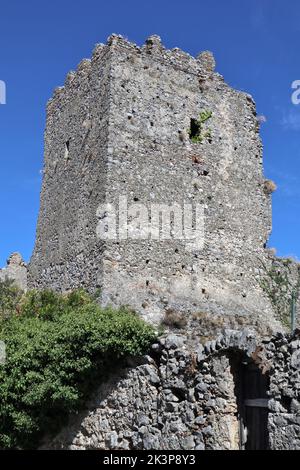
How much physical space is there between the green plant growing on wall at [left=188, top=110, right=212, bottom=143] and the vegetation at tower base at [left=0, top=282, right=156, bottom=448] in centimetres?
815

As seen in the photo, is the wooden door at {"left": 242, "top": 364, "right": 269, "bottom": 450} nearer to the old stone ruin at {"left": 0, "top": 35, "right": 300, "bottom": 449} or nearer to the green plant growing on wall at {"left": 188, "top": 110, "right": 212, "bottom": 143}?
the old stone ruin at {"left": 0, "top": 35, "right": 300, "bottom": 449}

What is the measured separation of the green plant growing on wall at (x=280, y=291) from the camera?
62.4ft

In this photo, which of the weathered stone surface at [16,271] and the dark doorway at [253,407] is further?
the weathered stone surface at [16,271]

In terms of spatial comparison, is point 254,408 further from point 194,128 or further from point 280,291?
point 194,128

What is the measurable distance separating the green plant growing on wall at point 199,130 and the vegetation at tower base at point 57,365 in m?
8.15

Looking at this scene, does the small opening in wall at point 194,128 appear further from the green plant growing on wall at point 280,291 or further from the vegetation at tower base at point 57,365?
the vegetation at tower base at point 57,365

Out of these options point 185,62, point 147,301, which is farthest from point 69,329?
point 185,62

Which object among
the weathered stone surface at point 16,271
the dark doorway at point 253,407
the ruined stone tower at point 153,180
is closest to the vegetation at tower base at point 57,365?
the dark doorway at point 253,407

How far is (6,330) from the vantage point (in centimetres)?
1377

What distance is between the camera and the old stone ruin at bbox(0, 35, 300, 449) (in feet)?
52.5

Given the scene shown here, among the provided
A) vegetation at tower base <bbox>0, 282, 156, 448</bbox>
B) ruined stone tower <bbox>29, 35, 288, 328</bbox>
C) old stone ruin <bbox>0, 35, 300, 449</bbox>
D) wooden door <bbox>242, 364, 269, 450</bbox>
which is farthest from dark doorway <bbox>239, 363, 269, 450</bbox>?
ruined stone tower <bbox>29, 35, 288, 328</bbox>

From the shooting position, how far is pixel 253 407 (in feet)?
31.1

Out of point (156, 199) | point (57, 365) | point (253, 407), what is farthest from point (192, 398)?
point (156, 199)

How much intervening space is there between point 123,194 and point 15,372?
248 inches
